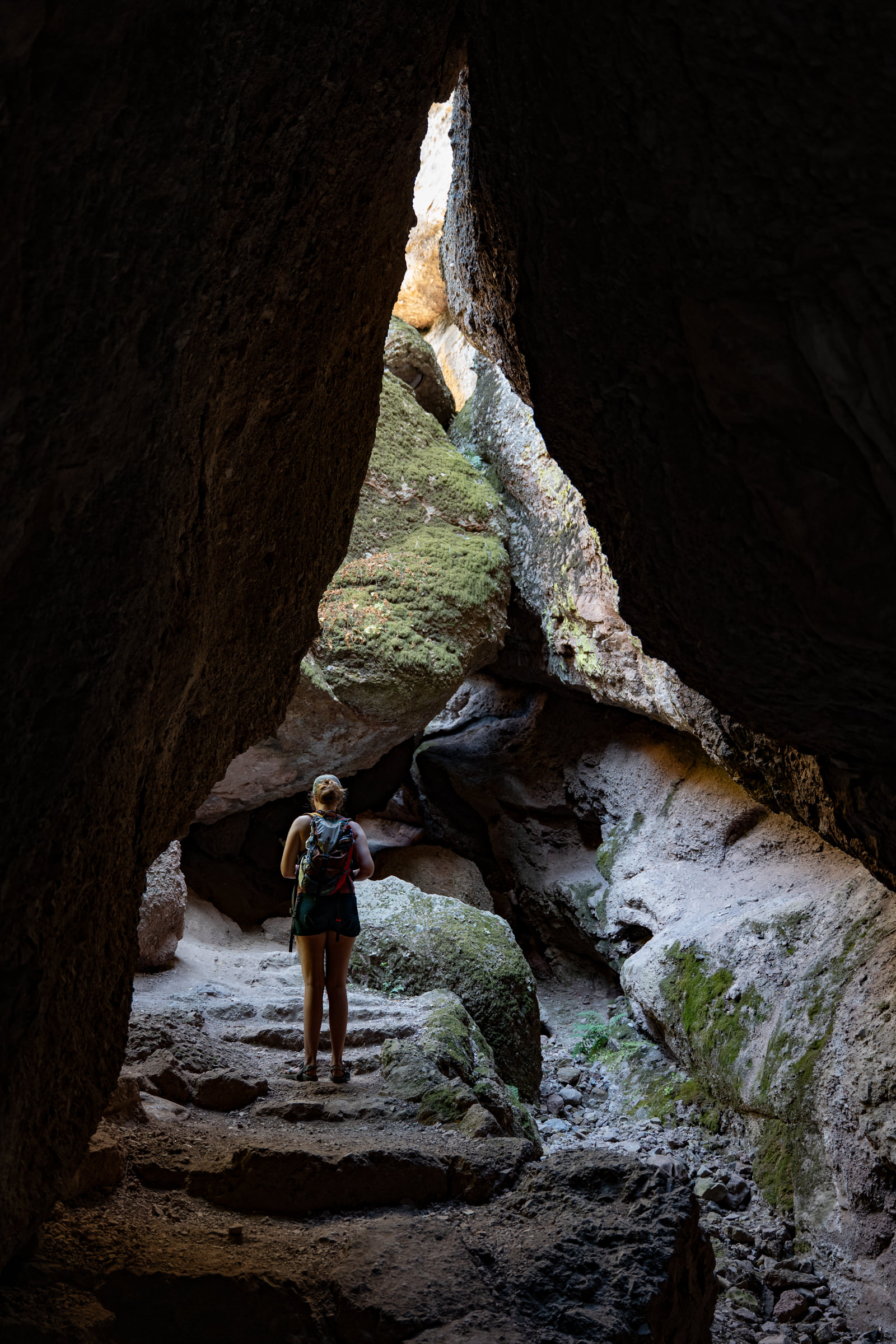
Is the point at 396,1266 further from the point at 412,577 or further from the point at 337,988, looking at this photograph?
the point at 412,577

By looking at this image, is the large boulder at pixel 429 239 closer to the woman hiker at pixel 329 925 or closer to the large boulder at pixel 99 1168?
the woman hiker at pixel 329 925

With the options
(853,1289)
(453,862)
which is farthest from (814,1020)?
(453,862)

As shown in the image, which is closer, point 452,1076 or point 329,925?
point 329,925

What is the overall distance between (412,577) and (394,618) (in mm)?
558

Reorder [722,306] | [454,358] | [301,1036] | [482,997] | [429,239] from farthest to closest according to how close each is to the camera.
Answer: [429,239] → [454,358] → [482,997] → [301,1036] → [722,306]

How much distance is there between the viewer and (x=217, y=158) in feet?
6.44

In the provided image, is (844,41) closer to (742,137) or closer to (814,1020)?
(742,137)

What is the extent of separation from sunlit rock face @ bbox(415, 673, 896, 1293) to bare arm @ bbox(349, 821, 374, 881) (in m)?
2.86

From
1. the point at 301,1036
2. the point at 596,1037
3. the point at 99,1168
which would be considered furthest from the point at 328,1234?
the point at 596,1037

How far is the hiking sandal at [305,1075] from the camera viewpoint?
443 centimetres

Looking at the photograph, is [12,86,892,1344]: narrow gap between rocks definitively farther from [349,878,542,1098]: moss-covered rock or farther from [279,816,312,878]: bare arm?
[279,816,312,878]: bare arm

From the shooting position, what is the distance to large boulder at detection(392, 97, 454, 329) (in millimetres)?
13789

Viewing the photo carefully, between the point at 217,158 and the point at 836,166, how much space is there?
1359mm

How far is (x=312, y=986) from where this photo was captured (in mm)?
4527
